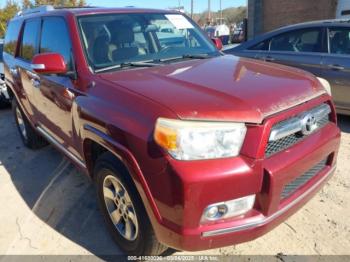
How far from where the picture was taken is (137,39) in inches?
135

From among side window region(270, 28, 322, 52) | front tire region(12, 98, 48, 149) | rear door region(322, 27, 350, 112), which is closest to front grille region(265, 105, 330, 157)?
rear door region(322, 27, 350, 112)

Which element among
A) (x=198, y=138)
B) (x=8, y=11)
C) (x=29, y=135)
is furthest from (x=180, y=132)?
(x=8, y=11)

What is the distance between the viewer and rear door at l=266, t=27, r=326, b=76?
550 centimetres

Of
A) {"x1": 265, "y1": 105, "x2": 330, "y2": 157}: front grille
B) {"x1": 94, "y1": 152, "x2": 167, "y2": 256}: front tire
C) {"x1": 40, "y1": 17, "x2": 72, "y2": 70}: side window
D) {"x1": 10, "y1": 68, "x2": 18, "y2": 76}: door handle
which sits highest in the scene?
{"x1": 40, "y1": 17, "x2": 72, "y2": 70}: side window

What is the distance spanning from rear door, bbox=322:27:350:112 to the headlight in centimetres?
370

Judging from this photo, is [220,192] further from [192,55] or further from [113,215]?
[192,55]

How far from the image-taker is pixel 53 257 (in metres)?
2.96

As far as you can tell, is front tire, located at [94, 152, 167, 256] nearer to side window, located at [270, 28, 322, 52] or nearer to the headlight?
the headlight

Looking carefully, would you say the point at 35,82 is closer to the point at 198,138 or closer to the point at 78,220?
the point at 78,220

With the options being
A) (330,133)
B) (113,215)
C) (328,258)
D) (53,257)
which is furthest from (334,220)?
(53,257)

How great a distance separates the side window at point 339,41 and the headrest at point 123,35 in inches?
134

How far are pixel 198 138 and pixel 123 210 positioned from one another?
3.41 ft

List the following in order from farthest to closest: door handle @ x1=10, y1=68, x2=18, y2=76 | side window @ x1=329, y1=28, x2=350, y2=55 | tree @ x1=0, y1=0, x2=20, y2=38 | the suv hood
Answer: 1. tree @ x1=0, y1=0, x2=20, y2=38
2. side window @ x1=329, y1=28, x2=350, y2=55
3. door handle @ x1=10, y1=68, x2=18, y2=76
4. the suv hood

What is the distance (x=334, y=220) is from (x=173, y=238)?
170 centimetres
